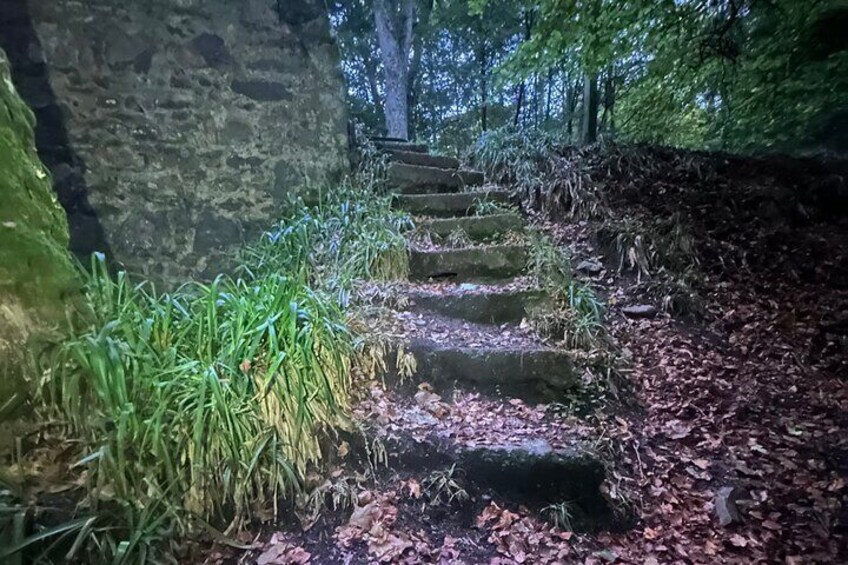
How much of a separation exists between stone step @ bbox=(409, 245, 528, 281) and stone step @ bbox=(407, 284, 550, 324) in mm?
475

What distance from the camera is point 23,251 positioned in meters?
1.74

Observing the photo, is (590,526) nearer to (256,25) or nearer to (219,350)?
(219,350)

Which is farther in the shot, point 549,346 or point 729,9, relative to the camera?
point 729,9

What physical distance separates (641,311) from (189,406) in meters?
3.14

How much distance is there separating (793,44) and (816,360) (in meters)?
3.35

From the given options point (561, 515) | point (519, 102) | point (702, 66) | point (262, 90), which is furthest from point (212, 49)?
point (519, 102)

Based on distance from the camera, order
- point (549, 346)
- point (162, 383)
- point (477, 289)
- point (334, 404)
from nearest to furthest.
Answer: point (162, 383) < point (334, 404) < point (549, 346) < point (477, 289)

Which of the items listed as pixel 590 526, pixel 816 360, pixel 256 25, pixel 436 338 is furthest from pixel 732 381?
pixel 256 25

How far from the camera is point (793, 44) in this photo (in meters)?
4.54

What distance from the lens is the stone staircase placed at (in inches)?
86.8

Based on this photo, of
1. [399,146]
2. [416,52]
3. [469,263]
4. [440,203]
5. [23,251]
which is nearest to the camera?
[23,251]

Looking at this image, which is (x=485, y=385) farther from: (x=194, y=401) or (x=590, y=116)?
(x=590, y=116)

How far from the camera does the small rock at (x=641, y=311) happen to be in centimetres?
359

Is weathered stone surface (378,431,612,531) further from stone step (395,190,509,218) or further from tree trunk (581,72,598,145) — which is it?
tree trunk (581,72,598,145)
